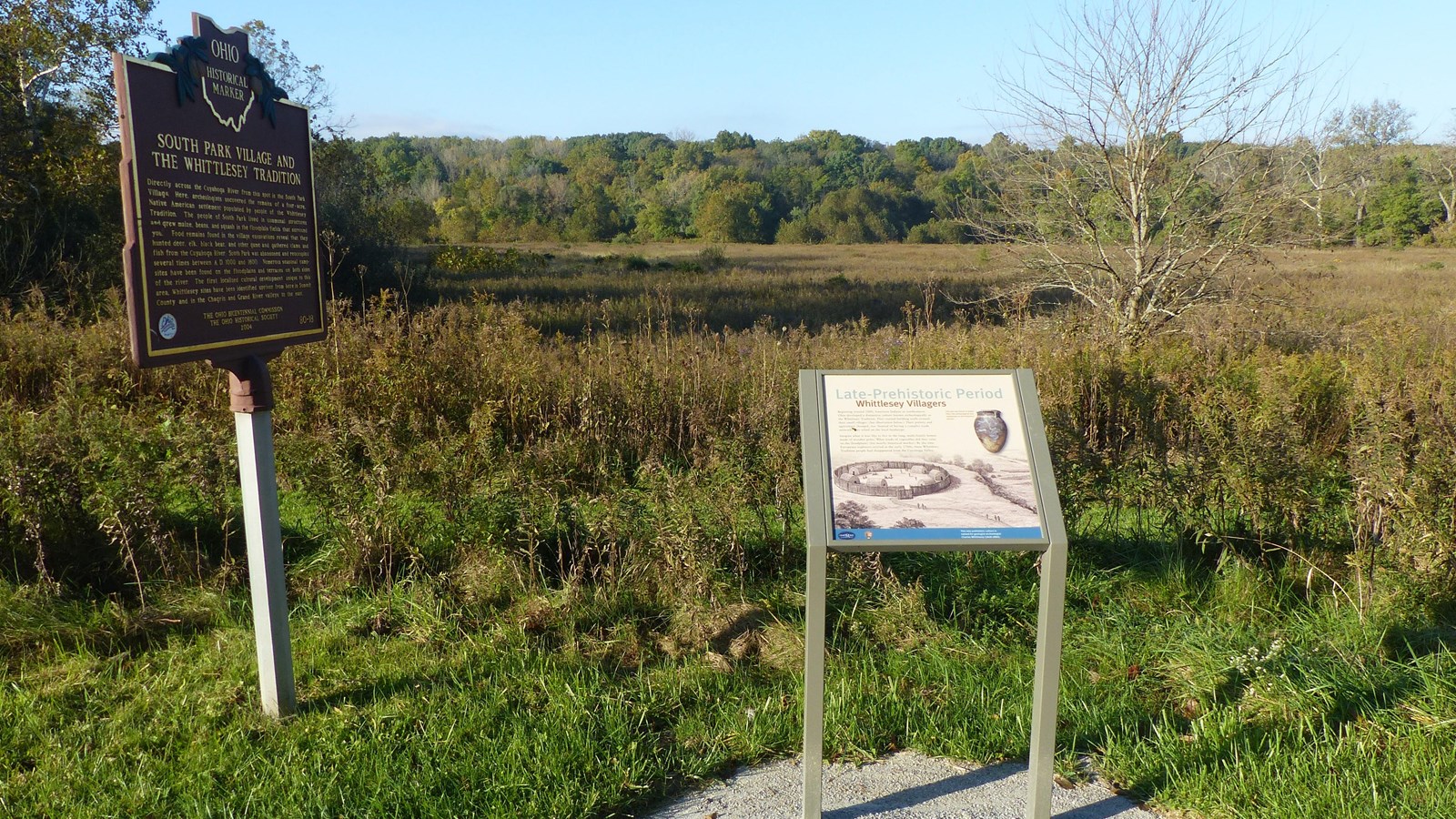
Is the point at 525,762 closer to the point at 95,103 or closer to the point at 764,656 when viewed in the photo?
the point at 764,656

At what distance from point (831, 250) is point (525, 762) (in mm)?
48576

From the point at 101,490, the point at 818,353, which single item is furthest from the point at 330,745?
the point at 818,353

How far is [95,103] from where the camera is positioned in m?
17.2

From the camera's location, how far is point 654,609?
4.47 m

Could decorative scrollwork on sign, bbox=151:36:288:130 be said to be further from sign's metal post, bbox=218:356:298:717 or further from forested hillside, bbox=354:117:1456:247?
forested hillside, bbox=354:117:1456:247

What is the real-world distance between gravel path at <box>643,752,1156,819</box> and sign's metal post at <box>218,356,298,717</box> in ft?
4.73

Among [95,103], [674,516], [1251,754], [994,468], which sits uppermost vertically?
[95,103]

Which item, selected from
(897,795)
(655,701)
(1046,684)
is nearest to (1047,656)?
(1046,684)

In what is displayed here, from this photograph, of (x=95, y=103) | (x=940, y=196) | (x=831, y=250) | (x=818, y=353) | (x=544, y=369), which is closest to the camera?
(x=544, y=369)

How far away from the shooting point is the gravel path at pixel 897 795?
120 inches

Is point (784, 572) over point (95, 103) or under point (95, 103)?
under

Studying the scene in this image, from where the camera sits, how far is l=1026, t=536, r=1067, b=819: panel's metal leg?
2.89m

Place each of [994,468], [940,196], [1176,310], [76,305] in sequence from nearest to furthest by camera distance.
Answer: [994,468] → [1176,310] → [76,305] → [940,196]

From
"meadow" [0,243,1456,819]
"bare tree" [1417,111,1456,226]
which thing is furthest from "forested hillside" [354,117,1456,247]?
"meadow" [0,243,1456,819]
